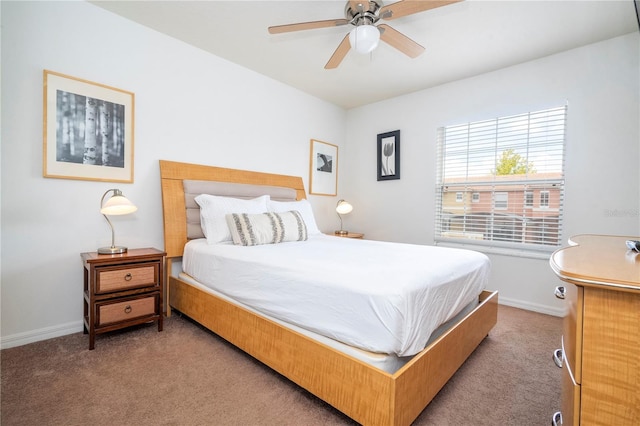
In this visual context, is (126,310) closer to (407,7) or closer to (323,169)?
(407,7)

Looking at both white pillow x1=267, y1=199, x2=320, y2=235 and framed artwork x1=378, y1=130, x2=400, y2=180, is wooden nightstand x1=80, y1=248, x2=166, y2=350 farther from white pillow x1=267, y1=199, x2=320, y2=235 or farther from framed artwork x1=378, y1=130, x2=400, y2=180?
framed artwork x1=378, y1=130, x2=400, y2=180

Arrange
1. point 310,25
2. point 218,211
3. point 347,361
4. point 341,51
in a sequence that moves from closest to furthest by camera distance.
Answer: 1. point 347,361
2. point 310,25
3. point 341,51
4. point 218,211

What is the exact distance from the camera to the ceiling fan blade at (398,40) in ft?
6.53

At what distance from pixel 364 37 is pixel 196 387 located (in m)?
2.37

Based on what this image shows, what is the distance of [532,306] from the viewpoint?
295cm

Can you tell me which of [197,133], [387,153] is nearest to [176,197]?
[197,133]

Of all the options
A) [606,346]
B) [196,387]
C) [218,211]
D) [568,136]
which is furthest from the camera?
[568,136]

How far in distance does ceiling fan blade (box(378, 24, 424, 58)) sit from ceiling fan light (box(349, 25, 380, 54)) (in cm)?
14

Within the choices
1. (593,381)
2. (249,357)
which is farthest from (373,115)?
(593,381)

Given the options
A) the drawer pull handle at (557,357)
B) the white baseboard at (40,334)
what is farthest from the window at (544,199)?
the white baseboard at (40,334)

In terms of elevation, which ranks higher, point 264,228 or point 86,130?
point 86,130

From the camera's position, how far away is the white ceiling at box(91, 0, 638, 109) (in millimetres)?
2221

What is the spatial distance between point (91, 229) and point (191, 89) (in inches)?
62.9

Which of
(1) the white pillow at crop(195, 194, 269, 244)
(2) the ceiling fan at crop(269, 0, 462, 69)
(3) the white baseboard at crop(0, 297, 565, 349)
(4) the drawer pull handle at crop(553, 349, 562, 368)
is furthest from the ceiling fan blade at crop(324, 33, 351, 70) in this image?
(3) the white baseboard at crop(0, 297, 565, 349)
